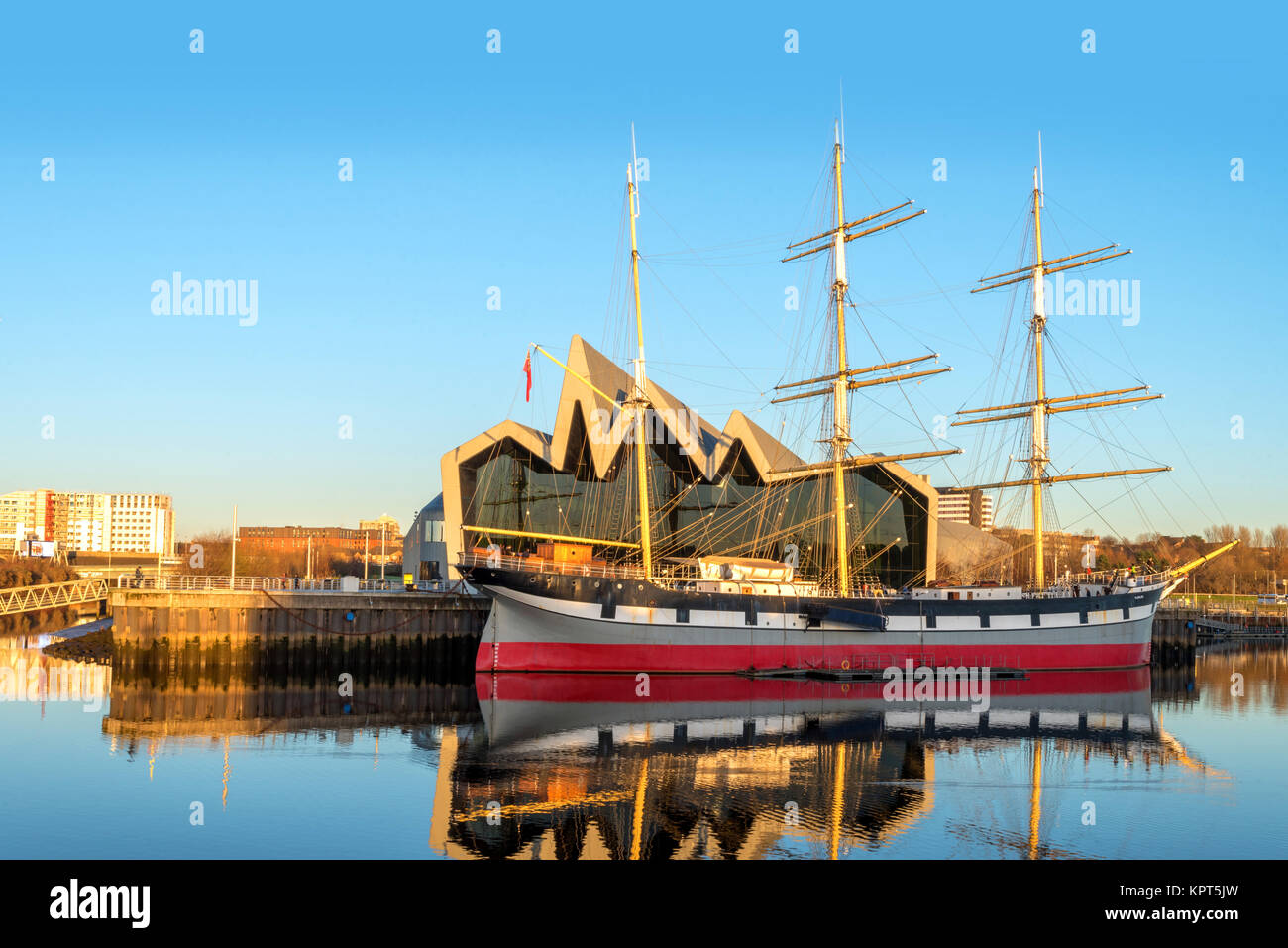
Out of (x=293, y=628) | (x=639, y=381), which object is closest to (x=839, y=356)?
(x=639, y=381)

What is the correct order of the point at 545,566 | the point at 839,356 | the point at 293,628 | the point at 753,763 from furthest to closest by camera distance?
the point at 839,356
the point at 293,628
the point at 545,566
the point at 753,763

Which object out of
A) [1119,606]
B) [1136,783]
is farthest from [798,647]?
[1136,783]

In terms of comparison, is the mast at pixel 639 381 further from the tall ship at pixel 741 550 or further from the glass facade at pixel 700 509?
the glass facade at pixel 700 509

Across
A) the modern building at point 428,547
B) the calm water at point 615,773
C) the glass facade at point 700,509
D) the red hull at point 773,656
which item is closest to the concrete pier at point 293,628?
the calm water at point 615,773

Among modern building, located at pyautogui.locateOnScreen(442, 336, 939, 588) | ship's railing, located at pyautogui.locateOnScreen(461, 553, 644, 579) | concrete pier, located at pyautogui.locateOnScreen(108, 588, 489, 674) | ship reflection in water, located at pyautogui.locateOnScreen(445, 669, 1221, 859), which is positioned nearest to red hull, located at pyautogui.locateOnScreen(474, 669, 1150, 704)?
ship reflection in water, located at pyautogui.locateOnScreen(445, 669, 1221, 859)

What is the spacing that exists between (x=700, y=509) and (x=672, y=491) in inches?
79.0

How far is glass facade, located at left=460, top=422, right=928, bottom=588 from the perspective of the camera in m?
54.9

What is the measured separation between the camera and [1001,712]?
34.1 m

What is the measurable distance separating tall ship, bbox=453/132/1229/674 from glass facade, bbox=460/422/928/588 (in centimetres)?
11

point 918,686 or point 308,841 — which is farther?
point 918,686

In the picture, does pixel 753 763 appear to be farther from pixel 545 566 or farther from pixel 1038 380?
pixel 1038 380

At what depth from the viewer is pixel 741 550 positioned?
5703 cm

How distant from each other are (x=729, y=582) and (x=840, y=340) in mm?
13633
